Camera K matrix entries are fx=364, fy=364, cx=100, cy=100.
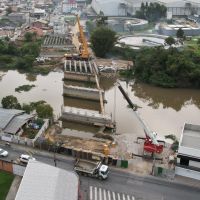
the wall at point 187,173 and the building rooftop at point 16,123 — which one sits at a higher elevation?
the building rooftop at point 16,123

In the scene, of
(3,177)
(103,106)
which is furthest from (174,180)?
(103,106)

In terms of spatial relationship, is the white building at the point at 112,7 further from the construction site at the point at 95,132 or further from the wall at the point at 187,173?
the wall at the point at 187,173

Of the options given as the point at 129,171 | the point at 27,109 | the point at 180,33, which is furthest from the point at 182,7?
the point at 129,171

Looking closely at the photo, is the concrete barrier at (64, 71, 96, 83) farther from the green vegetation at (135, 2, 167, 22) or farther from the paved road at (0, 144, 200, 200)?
the green vegetation at (135, 2, 167, 22)

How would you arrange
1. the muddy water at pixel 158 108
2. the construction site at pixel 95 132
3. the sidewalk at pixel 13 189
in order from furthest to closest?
the muddy water at pixel 158 108
the construction site at pixel 95 132
the sidewalk at pixel 13 189

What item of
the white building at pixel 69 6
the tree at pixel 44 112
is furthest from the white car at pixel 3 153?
the white building at pixel 69 6

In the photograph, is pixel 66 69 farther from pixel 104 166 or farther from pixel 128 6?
pixel 128 6

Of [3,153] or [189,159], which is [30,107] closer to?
[3,153]

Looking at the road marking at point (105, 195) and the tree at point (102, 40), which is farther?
the tree at point (102, 40)
